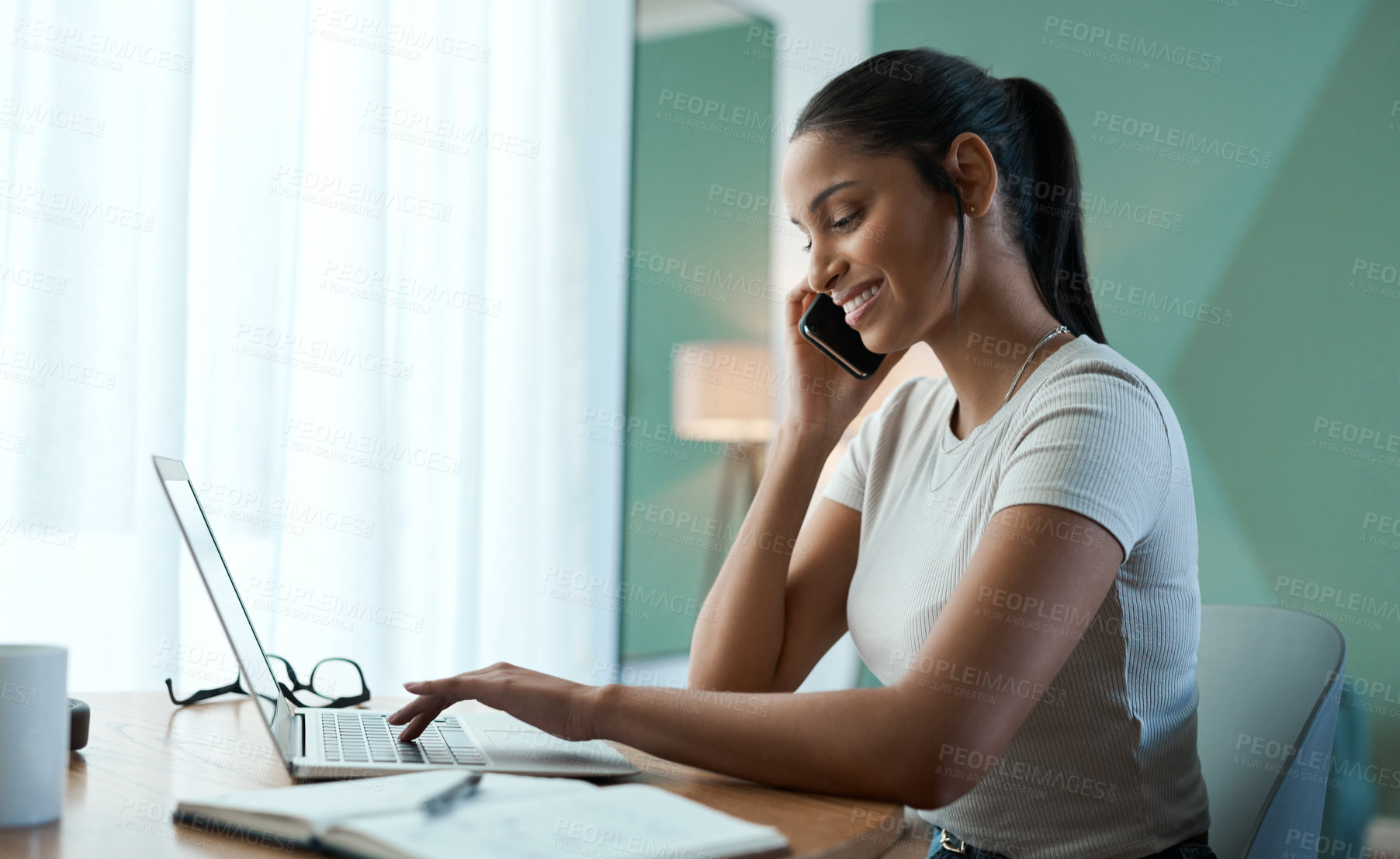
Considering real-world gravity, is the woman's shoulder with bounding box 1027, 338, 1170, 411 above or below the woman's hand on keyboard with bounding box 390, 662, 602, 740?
above

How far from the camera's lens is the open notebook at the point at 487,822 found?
659 mm

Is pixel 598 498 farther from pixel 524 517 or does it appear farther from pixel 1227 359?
pixel 1227 359

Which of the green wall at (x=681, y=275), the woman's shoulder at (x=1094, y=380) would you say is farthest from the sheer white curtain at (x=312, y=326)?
the woman's shoulder at (x=1094, y=380)

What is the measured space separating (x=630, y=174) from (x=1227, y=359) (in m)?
1.95

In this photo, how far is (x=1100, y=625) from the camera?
1058 millimetres

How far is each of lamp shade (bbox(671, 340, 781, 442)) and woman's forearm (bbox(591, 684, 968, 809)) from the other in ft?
8.36

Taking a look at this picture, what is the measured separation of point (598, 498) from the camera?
350cm

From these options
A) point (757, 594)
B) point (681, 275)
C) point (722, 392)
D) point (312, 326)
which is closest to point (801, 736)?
point (757, 594)

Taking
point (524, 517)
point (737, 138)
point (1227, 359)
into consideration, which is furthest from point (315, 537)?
point (1227, 359)

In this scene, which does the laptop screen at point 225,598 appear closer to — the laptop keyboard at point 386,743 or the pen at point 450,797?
the laptop keyboard at point 386,743

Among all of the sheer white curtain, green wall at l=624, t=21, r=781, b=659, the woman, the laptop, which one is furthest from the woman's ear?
green wall at l=624, t=21, r=781, b=659

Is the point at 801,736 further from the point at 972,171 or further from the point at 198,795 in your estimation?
Result: the point at 972,171

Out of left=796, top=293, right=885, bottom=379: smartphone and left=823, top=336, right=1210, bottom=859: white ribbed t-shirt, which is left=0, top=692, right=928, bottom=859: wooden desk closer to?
left=823, top=336, right=1210, bottom=859: white ribbed t-shirt

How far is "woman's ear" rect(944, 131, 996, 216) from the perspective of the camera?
1.23 meters
